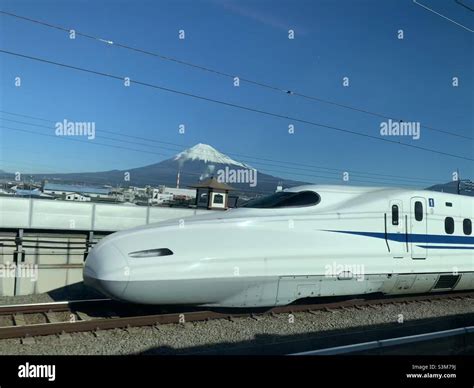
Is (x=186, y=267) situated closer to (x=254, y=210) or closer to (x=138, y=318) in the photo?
(x=138, y=318)

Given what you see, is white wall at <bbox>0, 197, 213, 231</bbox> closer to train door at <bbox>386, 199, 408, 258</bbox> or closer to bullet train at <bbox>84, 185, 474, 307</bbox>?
bullet train at <bbox>84, 185, 474, 307</bbox>

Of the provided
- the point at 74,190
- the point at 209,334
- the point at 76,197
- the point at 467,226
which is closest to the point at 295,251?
the point at 209,334

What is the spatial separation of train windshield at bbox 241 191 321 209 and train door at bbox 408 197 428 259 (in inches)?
85.6

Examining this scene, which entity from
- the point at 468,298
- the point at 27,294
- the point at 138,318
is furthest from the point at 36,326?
the point at 468,298

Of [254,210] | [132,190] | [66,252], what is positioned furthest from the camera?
[132,190]

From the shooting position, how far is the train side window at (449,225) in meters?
10.4

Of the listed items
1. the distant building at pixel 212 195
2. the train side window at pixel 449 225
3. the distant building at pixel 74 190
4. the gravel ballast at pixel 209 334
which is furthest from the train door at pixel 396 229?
the distant building at pixel 212 195

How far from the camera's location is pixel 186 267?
289 inches

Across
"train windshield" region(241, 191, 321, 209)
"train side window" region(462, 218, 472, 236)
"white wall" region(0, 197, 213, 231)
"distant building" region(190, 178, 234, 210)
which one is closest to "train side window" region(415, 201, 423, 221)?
"train side window" region(462, 218, 472, 236)

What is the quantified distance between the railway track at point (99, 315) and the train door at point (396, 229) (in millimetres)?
1270

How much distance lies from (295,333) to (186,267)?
204cm

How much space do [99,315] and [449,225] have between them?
7294 millimetres

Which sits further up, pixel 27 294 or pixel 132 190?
pixel 132 190

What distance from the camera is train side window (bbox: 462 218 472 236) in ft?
35.5
